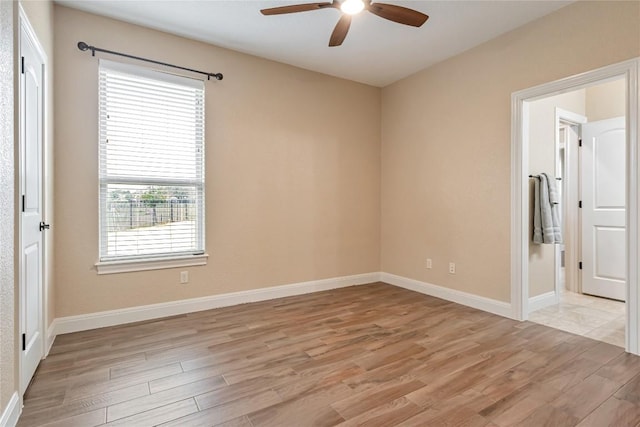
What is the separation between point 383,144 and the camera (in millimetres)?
4875

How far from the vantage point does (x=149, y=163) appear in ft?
10.6

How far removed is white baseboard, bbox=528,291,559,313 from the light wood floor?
444 mm

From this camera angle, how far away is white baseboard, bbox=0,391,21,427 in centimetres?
156

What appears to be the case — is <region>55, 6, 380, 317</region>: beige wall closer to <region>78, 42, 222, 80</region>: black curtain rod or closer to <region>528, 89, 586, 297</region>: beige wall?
<region>78, 42, 222, 80</region>: black curtain rod

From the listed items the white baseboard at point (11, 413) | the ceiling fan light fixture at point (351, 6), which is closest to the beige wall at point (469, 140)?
the ceiling fan light fixture at point (351, 6)

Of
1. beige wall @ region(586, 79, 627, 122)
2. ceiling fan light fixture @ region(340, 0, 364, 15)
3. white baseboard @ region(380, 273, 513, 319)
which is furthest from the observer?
beige wall @ region(586, 79, 627, 122)

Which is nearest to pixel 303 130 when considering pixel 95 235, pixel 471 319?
pixel 95 235

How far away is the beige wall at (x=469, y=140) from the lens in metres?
2.77

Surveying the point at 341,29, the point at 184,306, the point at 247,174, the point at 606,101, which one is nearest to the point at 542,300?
the point at 606,101

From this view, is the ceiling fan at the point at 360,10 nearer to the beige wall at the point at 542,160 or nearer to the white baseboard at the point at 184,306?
the beige wall at the point at 542,160

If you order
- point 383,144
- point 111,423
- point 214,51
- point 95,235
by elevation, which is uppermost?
point 214,51

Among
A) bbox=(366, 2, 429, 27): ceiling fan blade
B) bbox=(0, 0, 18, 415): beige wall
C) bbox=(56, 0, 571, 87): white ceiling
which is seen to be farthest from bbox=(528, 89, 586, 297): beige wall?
bbox=(0, 0, 18, 415): beige wall

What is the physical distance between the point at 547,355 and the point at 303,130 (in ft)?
11.0

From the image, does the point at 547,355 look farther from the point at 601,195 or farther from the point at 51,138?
the point at 51,138
